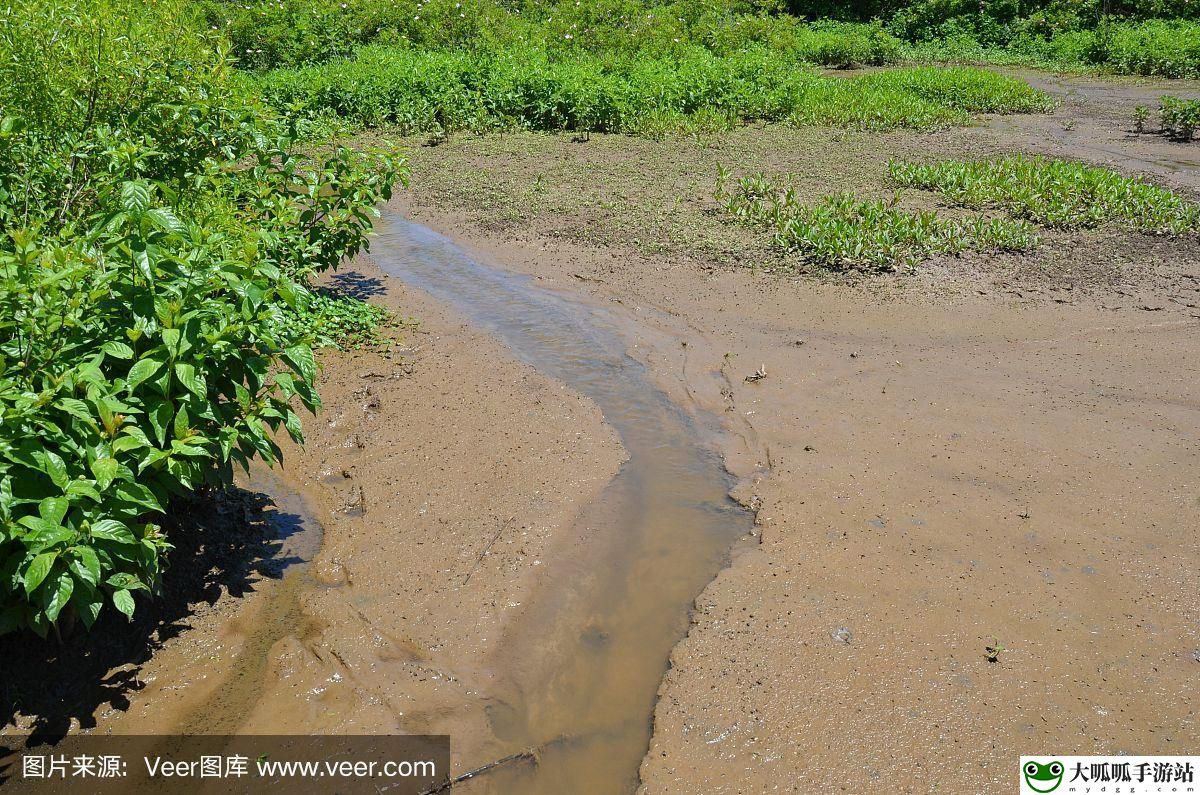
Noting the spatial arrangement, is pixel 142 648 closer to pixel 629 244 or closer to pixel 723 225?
pixel 629 244

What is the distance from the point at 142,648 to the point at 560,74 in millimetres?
13621

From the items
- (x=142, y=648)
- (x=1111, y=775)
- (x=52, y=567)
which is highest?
(x=52, y=567)

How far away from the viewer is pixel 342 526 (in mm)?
4957

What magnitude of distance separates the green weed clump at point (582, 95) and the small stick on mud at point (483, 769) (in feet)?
41.3

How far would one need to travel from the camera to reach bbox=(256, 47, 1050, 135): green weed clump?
50.6ft

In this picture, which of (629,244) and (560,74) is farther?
(560,74)

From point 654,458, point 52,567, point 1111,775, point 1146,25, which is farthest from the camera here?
point 1146,25

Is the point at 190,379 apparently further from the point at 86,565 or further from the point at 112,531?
the point at 86,565

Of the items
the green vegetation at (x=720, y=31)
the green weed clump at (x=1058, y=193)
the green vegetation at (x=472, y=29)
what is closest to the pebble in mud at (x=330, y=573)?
the green weed clump at (x=1058, y=193)

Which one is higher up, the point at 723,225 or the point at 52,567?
the point at 52,567

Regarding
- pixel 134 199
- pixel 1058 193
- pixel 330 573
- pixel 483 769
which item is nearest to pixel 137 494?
pixel 134 199

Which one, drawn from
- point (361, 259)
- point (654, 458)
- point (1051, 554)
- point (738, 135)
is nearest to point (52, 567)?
point (654, 458)

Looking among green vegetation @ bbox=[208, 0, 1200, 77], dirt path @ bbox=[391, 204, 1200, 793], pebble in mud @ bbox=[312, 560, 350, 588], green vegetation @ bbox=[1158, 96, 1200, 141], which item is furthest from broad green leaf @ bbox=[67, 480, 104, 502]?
green vegetation @ bbox=[1158, 96, 1200, 141]

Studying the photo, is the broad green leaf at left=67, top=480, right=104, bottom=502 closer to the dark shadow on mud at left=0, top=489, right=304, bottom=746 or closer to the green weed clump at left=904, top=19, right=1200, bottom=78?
the dark shadow on mud at left=0, top=489, right=304, bottom=746
